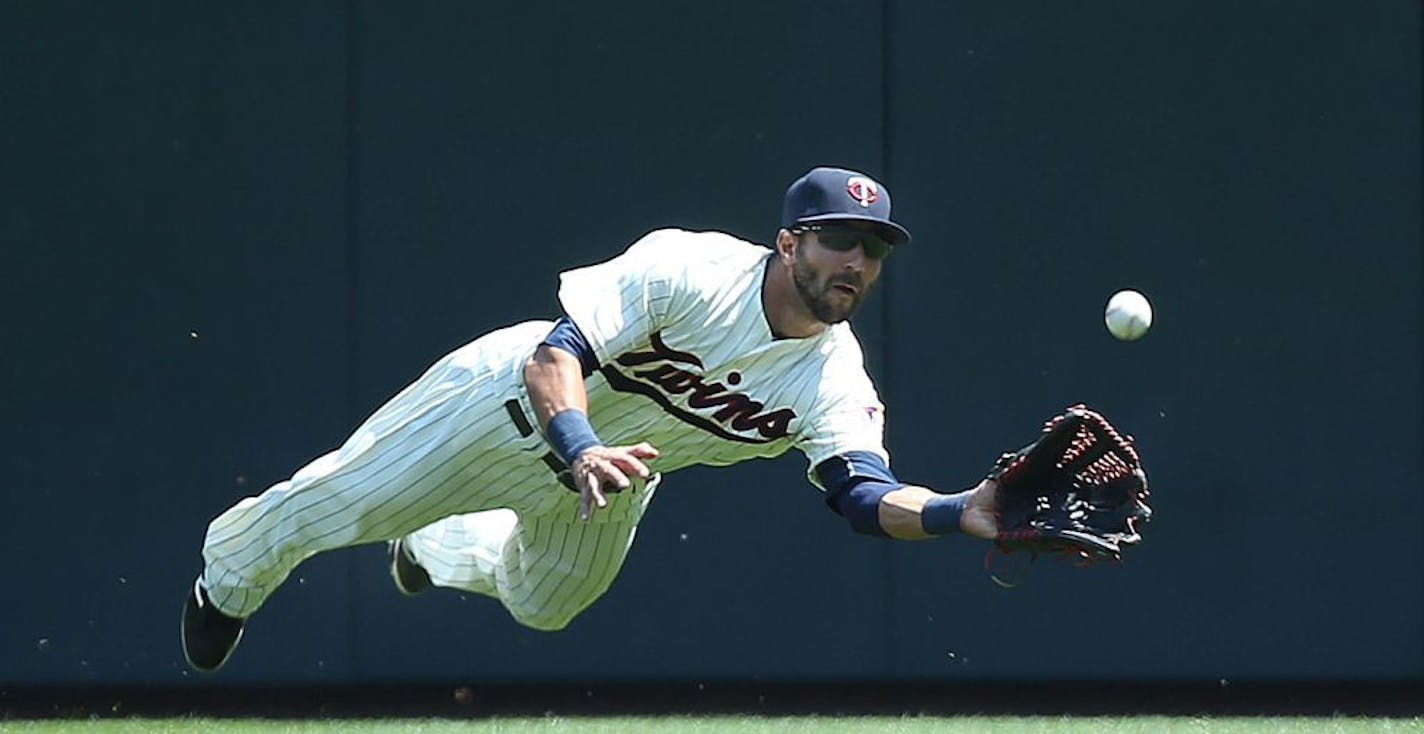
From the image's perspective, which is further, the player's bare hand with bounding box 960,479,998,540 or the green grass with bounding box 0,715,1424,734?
the green grass with bounding box 0,715,1424,734

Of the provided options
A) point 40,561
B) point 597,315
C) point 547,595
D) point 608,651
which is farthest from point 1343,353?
point 40,561

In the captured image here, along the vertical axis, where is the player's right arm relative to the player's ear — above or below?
below

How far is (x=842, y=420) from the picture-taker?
5840 millimetres

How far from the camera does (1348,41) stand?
9055 mm

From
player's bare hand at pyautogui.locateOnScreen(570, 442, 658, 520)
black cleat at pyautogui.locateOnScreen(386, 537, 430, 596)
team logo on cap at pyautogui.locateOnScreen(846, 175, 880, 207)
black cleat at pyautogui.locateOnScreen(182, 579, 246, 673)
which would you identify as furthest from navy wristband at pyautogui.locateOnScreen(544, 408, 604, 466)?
black cleat at pyautogui.locateOnScreen(386, 537, 430, 596)

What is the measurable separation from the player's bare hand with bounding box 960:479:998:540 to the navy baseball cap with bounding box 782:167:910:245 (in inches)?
28.3

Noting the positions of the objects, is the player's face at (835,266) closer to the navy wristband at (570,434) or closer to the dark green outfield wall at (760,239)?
the navy wristband at (570,434)

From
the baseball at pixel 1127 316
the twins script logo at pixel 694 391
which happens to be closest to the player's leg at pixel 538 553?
the twins script logo at pixel 694 391

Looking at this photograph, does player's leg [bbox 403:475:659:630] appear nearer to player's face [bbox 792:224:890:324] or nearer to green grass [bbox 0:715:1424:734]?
player's face [bbox 792:224:890:324]

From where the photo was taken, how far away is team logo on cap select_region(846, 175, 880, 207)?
221 inches

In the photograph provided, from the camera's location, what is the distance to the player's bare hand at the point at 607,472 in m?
4.82

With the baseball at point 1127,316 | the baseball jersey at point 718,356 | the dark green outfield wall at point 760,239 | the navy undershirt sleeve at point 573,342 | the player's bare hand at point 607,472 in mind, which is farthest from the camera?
the dark green outfield wall at point 760,239

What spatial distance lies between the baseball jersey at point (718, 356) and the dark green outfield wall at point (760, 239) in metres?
3.07

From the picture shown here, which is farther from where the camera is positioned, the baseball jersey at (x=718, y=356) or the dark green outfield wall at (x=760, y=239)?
the dark green outfield wall at (x=760, y=239)
